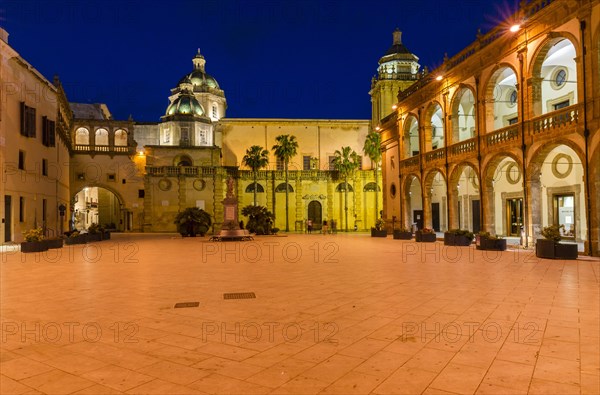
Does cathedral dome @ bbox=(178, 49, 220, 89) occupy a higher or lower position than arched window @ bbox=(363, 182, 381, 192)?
higher

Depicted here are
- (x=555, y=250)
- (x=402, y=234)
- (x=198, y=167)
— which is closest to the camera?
(x=555, y=250)

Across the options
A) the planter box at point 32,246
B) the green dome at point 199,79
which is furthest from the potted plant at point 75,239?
the green dome at point 199,79

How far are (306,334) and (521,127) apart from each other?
59.4ft

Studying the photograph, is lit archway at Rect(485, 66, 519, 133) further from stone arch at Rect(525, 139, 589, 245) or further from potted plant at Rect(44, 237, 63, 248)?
potted plant at Rect(44, 237, 63, 248)

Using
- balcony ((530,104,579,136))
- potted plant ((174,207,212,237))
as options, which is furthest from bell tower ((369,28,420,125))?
balcony ((530,104,579,136))

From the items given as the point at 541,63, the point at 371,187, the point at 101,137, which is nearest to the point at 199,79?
the point at 101,137

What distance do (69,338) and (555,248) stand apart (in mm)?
15680

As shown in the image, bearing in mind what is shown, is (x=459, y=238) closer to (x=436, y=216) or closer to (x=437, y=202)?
(x=437, y=202)

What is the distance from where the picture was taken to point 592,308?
7.43 m

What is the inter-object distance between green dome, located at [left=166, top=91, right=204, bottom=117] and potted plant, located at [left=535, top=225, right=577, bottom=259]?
4605cm

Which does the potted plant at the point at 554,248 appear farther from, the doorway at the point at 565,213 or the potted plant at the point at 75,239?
the potted plant at the point at 75,239

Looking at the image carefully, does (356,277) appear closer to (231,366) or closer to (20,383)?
(231,366)

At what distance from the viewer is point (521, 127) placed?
782 inches

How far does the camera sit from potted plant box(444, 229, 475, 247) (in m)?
22.1
